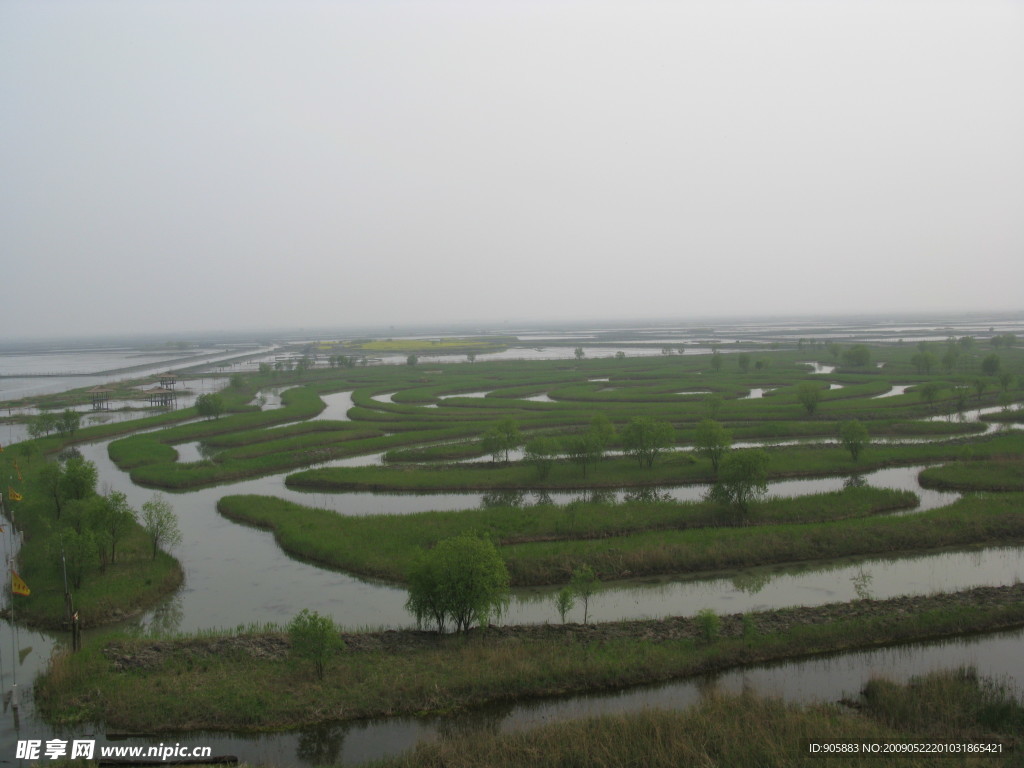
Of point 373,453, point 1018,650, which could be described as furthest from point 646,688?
point 373,453

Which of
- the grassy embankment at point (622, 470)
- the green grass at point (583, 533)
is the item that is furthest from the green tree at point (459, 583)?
the grassy embankment at point (622, 470)

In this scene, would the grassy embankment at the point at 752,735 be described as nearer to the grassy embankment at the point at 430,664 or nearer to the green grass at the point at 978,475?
the grassy embankment at the point at 430,664

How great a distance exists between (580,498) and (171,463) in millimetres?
21996

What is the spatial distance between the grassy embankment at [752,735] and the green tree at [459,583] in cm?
315

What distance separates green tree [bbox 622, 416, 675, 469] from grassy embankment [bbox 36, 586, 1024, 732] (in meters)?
13.4

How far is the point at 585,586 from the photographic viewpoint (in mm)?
15922

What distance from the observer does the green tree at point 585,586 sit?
1579 cm

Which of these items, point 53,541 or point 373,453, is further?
point 373,453

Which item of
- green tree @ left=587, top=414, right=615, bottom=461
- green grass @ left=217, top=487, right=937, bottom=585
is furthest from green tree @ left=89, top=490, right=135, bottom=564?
green tree @ left=587, top=414, right=615, bottom=461

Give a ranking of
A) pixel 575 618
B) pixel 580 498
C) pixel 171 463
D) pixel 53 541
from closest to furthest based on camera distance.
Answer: pixel 575 618, pixel 53 541, pixel 580 498, pixel 171 463

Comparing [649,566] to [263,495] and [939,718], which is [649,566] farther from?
[263,495]

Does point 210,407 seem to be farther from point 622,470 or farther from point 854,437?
point 854,437

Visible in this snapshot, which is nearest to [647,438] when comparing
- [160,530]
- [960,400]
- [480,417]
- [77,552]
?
[480,417]

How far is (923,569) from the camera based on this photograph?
1845 cm
